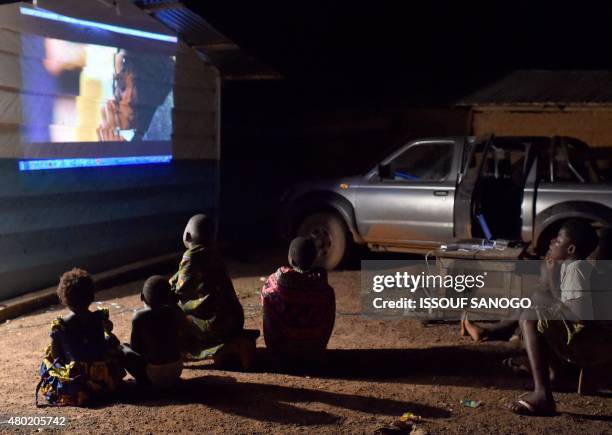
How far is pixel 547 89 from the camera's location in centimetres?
1227

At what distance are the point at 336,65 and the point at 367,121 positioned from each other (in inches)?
98.5

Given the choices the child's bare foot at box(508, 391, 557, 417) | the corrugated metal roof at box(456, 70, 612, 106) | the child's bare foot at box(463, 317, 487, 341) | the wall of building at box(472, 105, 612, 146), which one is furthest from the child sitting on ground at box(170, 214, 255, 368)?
the wall of building at box(472, 105, 612, 146)

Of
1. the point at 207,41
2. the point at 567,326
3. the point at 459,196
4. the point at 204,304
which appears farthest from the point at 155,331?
the point at 207,41

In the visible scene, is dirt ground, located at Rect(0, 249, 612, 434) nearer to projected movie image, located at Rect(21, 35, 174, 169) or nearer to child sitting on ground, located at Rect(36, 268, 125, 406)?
child sitting on ground, located at Rect(36, 268, 125, 406)

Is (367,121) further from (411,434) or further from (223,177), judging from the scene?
(411,434)

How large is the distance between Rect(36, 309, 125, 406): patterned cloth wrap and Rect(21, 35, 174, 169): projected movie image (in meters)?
3.52

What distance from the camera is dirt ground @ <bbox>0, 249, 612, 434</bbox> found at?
4555 mm

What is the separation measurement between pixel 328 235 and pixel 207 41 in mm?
3111

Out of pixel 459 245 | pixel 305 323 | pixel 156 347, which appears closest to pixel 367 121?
pixel 459 245

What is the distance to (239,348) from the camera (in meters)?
5.59

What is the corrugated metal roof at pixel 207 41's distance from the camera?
926cm

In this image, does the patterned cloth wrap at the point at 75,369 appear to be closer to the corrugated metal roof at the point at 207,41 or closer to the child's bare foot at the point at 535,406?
the child's bare foot at the point at 535,406

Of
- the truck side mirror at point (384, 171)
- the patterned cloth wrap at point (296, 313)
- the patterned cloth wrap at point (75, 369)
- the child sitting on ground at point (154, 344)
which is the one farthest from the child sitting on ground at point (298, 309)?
the truck side mirror at point (384, 171)

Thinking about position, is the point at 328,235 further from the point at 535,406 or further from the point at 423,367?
the point at 535,406
